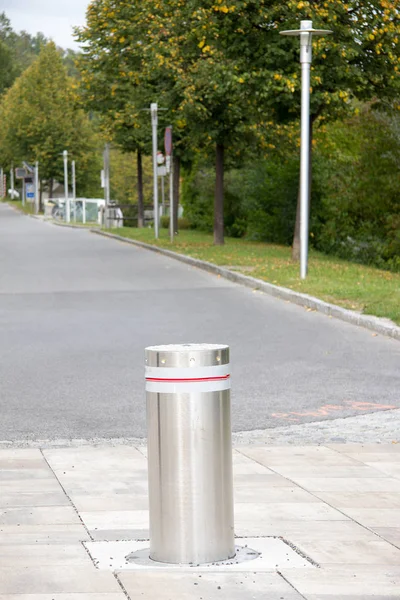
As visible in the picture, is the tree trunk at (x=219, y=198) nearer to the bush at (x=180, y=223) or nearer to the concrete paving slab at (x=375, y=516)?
the bush at (x=180, y=223)

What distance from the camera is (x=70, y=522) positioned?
6.14 metres

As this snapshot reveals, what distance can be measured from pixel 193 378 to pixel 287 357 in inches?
336

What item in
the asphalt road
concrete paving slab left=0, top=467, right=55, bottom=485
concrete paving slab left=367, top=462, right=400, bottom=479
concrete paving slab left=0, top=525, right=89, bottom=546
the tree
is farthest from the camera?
the tree

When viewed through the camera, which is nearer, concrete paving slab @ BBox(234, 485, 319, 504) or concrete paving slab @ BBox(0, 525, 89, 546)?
concrete paving slab @ BBox(0, 525, 89, 546)

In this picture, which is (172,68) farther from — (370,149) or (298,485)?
(298,485)

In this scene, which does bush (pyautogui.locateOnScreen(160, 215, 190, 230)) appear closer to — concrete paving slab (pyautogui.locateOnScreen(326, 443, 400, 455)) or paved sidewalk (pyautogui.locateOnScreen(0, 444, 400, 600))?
concrete paving slab (pyautogui.locateOnScreen(326, 443, 400, 455))

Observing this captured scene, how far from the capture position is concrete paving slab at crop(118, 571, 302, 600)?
15.7ft

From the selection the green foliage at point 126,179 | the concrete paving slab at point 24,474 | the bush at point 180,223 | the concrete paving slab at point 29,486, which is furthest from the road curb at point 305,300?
the green foliage at point 126,179

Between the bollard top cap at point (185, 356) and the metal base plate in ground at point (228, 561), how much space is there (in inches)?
31.9

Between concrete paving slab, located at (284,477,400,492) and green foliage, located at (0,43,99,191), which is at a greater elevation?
green foliage, located at (0,43,99,191)

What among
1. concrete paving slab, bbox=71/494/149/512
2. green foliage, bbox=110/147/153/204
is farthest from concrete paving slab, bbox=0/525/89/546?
green foliage, bbox=110/147/153/204

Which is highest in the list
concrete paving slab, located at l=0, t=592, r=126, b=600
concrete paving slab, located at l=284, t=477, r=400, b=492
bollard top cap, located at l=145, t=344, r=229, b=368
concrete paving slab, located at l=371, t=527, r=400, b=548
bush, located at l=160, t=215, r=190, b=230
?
bollard top cap, located at l=145, t=344, r=229, b=368

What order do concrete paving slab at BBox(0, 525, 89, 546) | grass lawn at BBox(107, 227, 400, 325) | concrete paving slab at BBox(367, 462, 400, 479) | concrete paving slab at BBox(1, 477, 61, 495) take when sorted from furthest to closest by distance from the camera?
grass lawn at BBox(107, 227, 400, 325) → concrete paving slab at BBox(367, 462, 400, 479) → concrete paving slab at BBox(1, 477, 61, 495) → concrete paving slab at BBox(0, 525, 89, 546)

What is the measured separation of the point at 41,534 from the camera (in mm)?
5887
